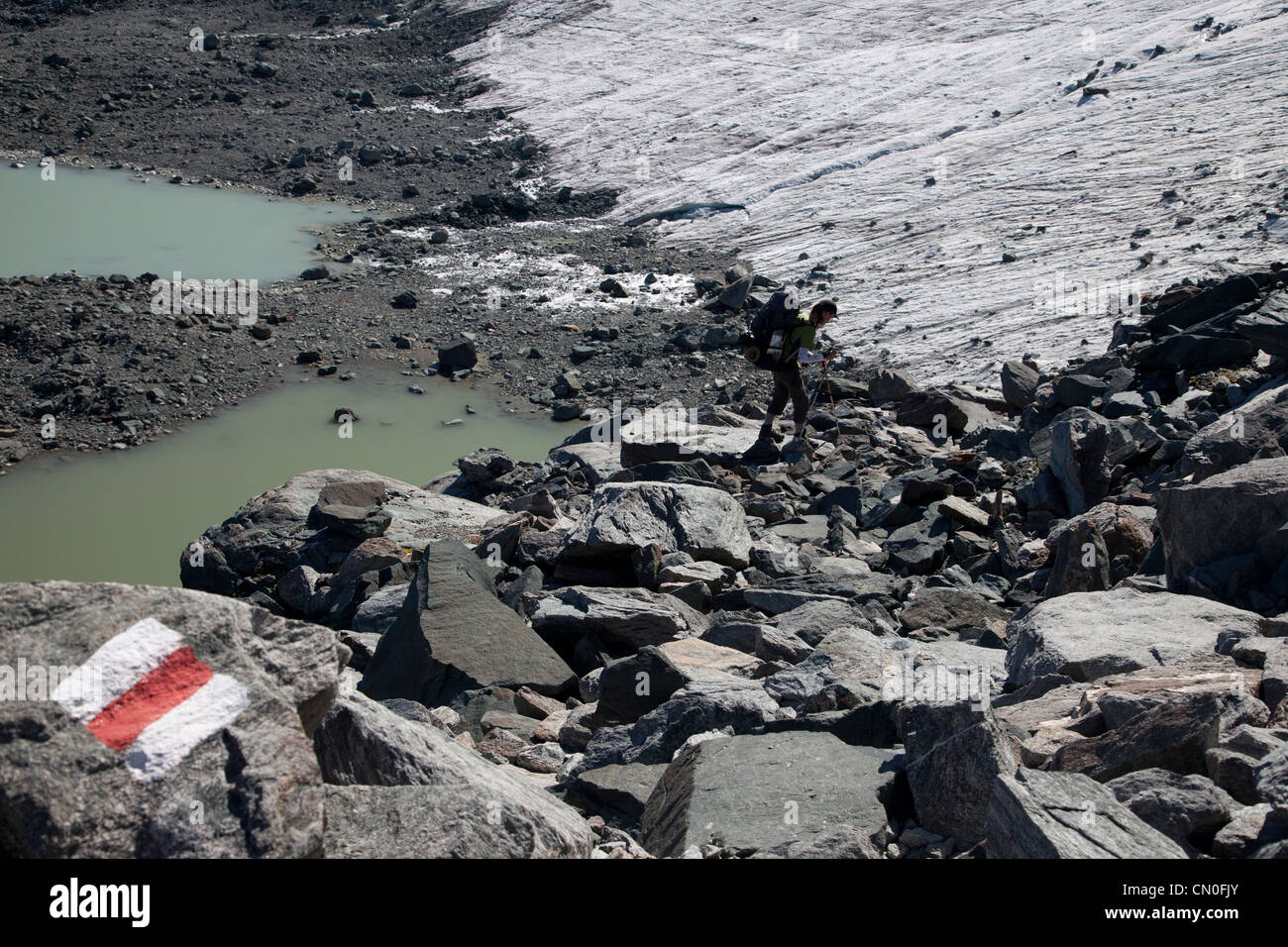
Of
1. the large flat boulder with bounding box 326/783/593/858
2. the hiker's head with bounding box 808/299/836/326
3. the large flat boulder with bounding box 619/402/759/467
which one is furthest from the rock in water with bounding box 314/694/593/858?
the hiker's head with bounding box 808/299/836/326

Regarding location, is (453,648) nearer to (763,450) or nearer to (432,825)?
(432,825)

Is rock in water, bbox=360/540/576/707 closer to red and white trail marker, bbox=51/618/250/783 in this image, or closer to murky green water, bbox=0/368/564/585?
red and white trail marker, bbox=51/618/250/783

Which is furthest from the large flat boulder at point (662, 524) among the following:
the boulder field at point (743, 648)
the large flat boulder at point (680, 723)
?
the large flat boulder at point (680, 723)

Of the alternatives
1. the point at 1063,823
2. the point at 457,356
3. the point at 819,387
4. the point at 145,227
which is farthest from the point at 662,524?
the point at 145,227

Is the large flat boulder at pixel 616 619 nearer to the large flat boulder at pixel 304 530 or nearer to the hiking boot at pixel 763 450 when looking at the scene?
the large flat boulder at pixel 304 530

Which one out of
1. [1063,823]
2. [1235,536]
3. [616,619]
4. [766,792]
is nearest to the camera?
[1063,823]

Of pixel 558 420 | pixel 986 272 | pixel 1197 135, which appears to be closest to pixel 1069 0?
pixel 1197 135

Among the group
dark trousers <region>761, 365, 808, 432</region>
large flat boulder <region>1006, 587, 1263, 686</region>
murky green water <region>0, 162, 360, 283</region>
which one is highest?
murky green water <region>0, 162, 360, 283</region>
